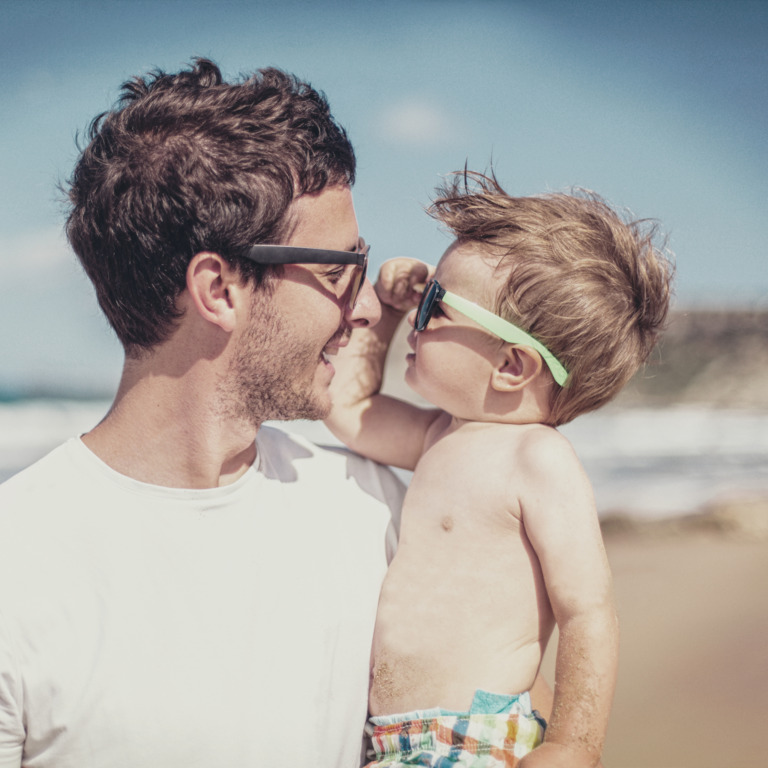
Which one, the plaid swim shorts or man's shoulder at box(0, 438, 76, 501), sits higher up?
man's shoulder at box(0, 438, 76, 501)

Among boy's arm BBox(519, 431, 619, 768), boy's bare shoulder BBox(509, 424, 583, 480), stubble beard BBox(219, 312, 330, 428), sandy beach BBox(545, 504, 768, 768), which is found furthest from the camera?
sandy beach BBox(545, 504, 768, 768)

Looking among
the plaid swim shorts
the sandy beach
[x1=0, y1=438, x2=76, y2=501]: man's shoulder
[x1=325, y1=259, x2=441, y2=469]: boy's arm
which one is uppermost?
[x1=325, y1=259, x2=441, y2=469]: boy's arm

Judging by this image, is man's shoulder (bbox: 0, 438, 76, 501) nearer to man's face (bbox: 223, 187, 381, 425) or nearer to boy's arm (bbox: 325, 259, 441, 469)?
man's face (bbox: 223, 187, 381, 425)

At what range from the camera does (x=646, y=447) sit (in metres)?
12.1

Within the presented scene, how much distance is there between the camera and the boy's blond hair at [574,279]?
→ 2.45 meters

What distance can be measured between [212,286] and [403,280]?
733mm

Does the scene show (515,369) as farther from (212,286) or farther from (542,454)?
(212,286)

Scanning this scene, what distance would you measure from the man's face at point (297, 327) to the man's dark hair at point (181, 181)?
2.8 inches

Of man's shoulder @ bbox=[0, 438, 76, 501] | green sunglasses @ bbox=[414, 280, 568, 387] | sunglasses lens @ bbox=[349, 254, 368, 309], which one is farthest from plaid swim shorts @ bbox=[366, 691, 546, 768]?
sunglasses lens @ bbox=[349, 254, 368, 309]

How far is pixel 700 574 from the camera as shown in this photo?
660cm

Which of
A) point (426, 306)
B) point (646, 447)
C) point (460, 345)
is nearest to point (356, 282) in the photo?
point (426, 306)

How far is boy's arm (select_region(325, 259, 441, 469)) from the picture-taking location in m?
2.79

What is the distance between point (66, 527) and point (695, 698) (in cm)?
413

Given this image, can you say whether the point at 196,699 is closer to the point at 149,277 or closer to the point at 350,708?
the point at 350,708
